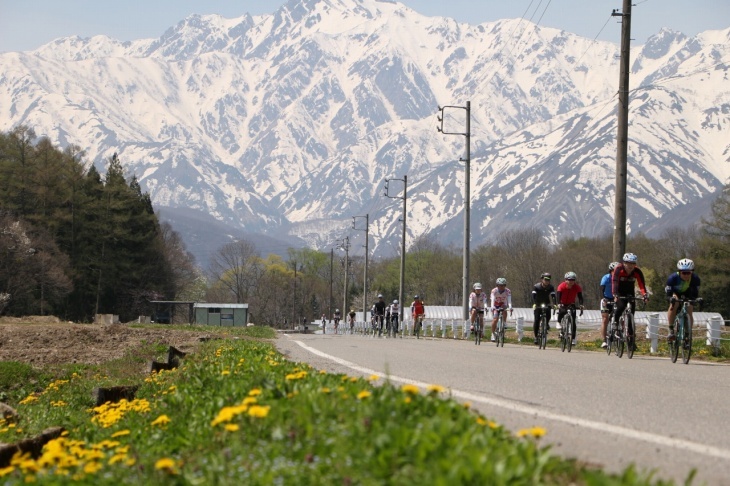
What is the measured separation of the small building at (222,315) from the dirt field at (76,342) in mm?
55823

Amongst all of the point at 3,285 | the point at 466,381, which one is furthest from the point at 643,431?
the point at 3,285

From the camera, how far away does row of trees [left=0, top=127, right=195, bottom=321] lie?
7262 cm

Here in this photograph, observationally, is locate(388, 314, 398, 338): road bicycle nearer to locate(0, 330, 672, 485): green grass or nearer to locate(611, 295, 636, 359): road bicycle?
locate(611, 295, 636, 359): road bicycle

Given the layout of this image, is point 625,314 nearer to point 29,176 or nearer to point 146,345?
point 146,345

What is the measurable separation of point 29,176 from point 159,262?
69.7 ft

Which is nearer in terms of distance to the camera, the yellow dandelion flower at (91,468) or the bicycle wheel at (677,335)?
the yellow dandelion flower at (91,468)

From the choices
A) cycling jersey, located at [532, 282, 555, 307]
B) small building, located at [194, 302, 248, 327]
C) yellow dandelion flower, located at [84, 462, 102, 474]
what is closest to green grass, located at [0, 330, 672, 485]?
yellow dandelion flower, located at [84, 462, 102, 474]

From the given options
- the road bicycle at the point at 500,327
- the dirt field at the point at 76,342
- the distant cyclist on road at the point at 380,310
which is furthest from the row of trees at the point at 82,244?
the road bicycle at the point at 500,327

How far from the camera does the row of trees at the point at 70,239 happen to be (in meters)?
72.6

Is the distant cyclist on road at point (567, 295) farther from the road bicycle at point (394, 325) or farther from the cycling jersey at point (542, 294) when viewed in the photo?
the road bicycle at point (394, 325)

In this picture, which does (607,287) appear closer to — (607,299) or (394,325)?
(607,299)

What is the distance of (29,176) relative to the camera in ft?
262

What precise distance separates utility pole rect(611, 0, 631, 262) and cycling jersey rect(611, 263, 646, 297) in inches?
221

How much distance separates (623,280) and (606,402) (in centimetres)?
1059
